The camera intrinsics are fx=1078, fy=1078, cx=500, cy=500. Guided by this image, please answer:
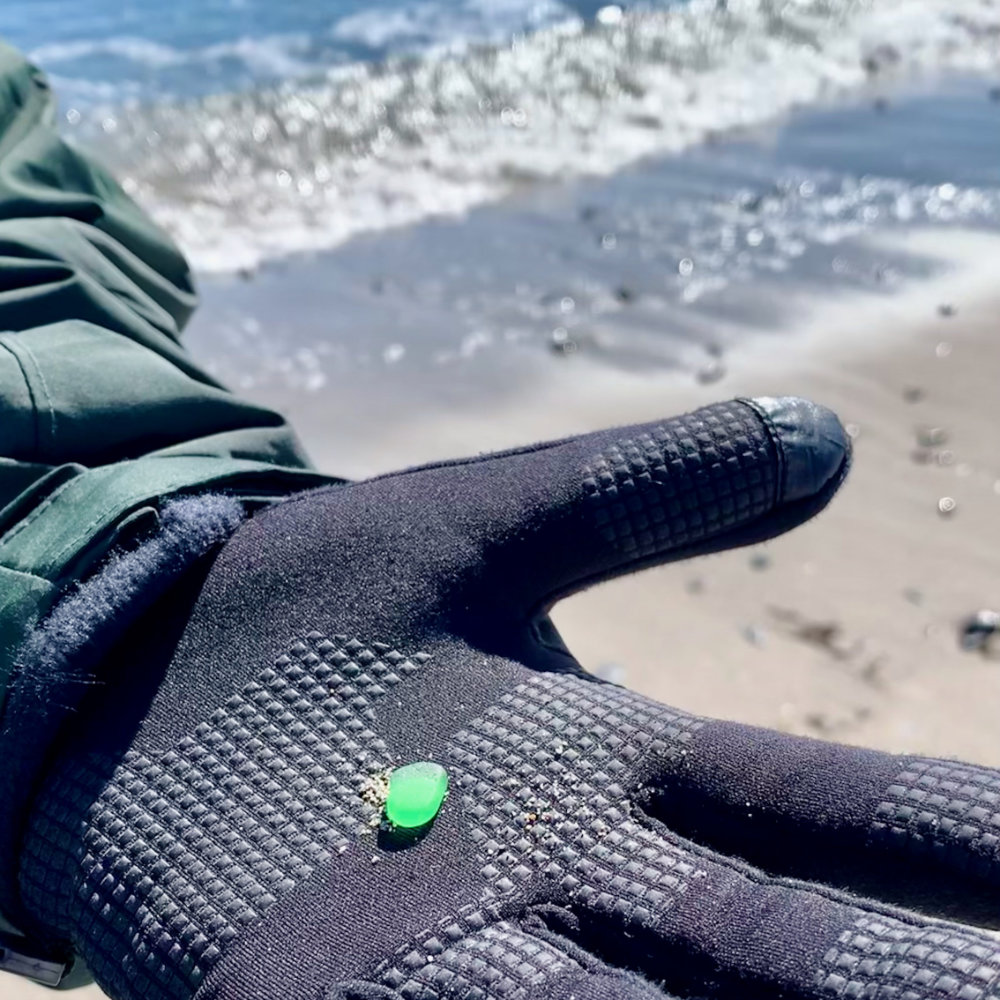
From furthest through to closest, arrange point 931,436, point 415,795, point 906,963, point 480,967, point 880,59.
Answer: point 880,59
point 931,436
point 415,795
point 480,967
point 906,963

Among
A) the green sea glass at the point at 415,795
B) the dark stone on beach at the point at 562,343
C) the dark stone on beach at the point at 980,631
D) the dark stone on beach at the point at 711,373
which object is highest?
the green sea glass at the point at 415,795

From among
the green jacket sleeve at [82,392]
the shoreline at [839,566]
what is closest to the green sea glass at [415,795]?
the green jacket sleeve at [82,392]

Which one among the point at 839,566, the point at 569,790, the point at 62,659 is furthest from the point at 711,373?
the point at 62,659

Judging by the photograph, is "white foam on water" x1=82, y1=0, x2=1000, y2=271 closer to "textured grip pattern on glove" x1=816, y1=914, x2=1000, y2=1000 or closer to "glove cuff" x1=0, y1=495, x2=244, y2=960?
"glove cuff" x1=0, y1=495, x2=244, y2=960

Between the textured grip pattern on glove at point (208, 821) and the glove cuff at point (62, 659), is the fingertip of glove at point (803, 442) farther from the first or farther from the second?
the glove cuff at point (62, 659)

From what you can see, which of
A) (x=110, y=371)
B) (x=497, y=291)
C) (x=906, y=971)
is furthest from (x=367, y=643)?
(x=497, y=291)

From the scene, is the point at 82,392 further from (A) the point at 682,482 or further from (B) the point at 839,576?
(B) the point at 839,576

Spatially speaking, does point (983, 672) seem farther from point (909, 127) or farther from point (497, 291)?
point (909, 127)
